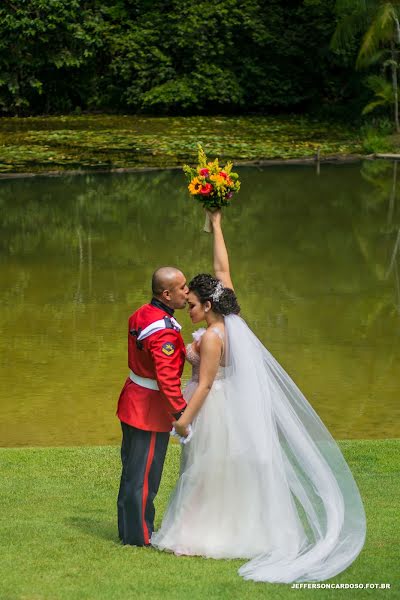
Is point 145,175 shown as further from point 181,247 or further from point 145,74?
point 145,74

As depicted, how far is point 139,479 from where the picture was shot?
5629 millimetres

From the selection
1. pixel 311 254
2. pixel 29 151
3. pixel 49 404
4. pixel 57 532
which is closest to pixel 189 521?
pixel 57 532

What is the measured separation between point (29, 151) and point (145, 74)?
10034 millimetres

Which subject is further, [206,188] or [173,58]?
[173,58]

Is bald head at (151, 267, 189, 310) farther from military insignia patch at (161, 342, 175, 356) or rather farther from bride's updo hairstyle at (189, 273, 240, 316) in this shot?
military insignia patch at (161, 342, 175, 356)

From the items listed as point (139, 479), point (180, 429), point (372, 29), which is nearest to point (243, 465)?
point (180, 429)

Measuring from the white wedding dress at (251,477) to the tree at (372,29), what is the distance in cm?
2504

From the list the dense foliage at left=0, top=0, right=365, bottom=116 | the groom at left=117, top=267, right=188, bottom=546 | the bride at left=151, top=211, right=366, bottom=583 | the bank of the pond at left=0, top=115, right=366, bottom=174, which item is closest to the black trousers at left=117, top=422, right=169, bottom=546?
the groom at left=117, top=267, right=188, bottom=546

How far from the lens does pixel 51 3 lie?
1351 inches

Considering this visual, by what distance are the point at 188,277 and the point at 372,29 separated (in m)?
15.9

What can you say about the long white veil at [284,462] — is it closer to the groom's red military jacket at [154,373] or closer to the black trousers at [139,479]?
the groom's red military jacket at [154,373]

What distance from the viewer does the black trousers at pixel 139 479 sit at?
18.4ft

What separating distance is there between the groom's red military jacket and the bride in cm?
11

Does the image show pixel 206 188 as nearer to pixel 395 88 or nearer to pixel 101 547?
pixel 101 547
